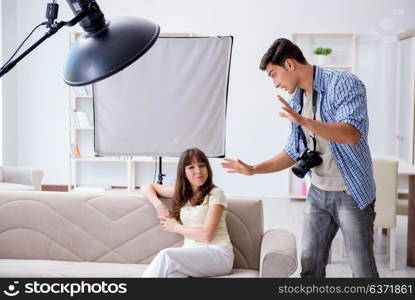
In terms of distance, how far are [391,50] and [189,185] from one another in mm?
4968

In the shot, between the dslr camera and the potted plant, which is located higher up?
the potted plant

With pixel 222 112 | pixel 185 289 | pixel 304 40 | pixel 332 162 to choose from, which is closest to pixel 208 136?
pixel 222 112

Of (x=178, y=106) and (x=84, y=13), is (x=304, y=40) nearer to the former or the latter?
(x=178, y=106)

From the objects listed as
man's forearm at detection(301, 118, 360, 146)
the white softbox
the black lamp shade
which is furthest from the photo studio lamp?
the white softbox

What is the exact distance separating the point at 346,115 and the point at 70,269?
1587mm

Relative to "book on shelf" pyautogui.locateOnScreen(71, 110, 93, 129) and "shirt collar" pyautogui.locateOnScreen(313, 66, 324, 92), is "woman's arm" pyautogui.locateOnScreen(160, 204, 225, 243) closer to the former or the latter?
"shirt collar" pyautogui.locateOnScreen(313, 66, 324, 92)

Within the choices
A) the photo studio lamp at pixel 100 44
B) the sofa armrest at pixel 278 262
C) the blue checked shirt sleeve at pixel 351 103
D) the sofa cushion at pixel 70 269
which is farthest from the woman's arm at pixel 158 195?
the photo studio lamp at pixel 100 44

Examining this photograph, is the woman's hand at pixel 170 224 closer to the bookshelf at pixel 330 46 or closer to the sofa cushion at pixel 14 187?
the sofa cushion at pixel 14 187

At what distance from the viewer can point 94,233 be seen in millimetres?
3287

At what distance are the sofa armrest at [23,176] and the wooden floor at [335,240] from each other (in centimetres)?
220

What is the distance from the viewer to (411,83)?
6730 mm

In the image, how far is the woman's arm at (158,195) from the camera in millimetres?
3174

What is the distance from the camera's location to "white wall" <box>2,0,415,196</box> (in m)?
7.43

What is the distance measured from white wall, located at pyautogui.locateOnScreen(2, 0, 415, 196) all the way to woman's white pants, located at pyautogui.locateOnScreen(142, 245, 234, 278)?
477cm
